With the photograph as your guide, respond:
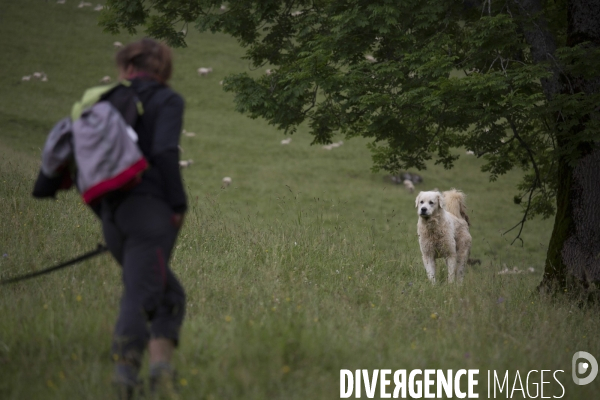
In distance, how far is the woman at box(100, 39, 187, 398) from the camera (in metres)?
3.54

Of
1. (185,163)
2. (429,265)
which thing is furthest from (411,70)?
(185,163)

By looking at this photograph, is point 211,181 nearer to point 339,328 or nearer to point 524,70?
point 524,70

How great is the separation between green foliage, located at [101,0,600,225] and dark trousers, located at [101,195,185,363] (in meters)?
5.59

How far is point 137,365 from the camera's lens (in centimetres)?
360

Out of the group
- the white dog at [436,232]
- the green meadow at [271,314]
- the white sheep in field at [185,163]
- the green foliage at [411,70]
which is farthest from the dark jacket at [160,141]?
the white sheep in field at [185,163]

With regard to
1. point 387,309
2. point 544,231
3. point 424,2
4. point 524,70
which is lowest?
point 544,231

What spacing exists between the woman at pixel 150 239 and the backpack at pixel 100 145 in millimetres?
105

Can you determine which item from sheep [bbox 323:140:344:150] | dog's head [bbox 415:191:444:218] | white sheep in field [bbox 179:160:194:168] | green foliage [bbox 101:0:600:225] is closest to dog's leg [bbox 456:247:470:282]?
dog's head [bbox 415:191:444:218]

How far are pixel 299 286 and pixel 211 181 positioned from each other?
1830 centimetres

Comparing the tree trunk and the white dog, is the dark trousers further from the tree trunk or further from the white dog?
the white dog

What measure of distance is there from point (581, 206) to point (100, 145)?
747 centimetres

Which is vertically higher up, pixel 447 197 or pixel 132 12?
pixel 132 12

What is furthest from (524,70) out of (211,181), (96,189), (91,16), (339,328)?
(91,16)

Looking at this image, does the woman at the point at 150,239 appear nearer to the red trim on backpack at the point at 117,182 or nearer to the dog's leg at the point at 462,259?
the red trim on backpack at the point at 117,182
